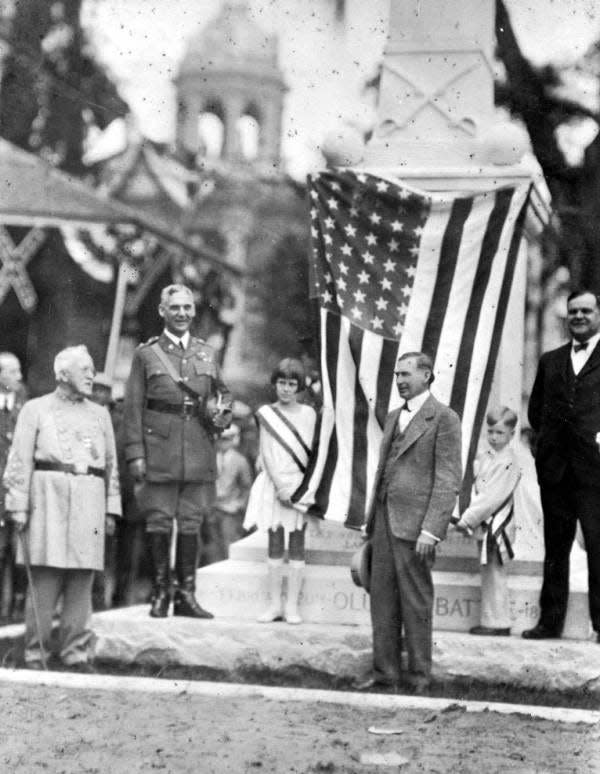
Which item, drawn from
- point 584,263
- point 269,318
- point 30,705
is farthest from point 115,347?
point 269,318

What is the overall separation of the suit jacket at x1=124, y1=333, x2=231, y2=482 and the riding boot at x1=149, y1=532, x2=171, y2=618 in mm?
305

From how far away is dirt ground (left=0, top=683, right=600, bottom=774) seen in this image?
4797 mm

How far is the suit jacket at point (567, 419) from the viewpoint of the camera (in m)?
6.58

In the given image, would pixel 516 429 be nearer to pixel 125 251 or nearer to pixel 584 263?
pixel 584 263

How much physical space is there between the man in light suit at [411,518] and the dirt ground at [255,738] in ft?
1.73

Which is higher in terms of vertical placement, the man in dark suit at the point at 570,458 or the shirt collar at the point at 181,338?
the shirt collar at the point at 181,338

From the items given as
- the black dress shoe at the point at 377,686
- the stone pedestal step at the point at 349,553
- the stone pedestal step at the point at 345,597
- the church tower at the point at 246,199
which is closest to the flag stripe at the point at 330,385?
the stone pedestal step at the point at 349,553

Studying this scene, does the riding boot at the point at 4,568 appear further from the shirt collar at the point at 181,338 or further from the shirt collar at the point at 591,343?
the shirt collar at the point at 591,343

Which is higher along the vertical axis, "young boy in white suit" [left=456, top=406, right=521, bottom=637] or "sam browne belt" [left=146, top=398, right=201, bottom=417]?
"sam browne belt" [left=146, top=398, right=201, bottom=417]

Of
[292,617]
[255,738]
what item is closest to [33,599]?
[292,617]

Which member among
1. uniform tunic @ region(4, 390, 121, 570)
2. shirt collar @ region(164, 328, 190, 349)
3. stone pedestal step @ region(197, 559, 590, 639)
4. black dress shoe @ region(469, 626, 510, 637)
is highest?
shirt collar @ region(164, 328, 190, 349)

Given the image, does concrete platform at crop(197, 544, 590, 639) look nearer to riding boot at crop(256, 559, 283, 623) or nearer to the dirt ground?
riding boot at crop(256, 559, 283, 623)

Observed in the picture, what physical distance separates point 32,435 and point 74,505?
409 mm

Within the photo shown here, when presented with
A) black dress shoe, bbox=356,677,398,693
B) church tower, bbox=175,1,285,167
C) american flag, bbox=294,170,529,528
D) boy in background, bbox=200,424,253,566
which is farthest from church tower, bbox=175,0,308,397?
black dress shoe, bbox=356,677,398,693
